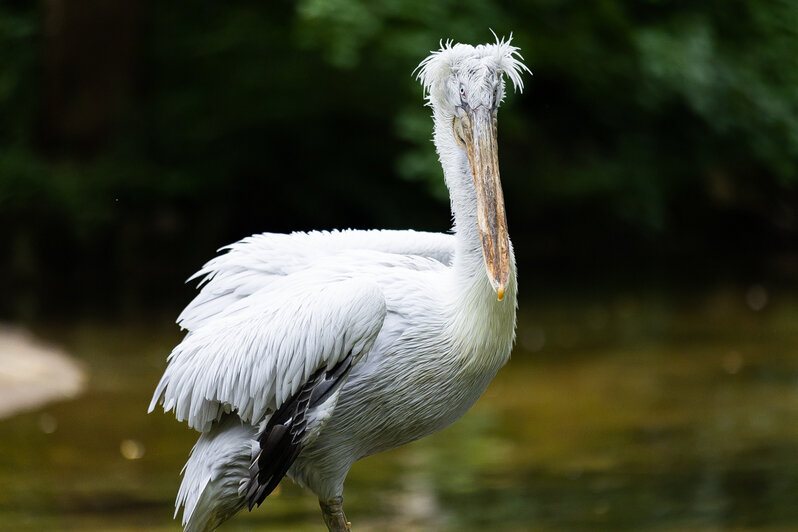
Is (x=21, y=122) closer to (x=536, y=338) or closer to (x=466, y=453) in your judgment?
(x=536, y=338)

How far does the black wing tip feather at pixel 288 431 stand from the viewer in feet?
12.3

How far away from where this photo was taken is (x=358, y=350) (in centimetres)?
374

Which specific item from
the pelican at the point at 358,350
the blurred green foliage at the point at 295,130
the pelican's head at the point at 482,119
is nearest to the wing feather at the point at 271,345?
the pelican at the point at 358,350

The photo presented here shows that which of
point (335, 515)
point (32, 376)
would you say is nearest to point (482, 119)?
point (335, 515)

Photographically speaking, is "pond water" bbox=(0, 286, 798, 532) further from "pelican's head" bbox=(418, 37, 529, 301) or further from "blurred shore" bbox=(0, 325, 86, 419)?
"pelican's head" bbox=(418, 37, 529, 301)

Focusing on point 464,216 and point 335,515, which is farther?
point 335,515

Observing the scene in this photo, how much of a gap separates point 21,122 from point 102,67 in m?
1.16

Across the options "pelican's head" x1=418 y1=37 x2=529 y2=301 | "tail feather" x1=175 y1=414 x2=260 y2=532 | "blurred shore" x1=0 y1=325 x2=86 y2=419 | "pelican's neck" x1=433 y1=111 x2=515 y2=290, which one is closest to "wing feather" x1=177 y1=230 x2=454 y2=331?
"tail feather" x1=175 y1=414 x2=260 y2=532

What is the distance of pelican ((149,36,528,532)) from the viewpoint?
12.3ft

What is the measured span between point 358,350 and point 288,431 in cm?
33

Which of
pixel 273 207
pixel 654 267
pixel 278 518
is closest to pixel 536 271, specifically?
pixel 654 267

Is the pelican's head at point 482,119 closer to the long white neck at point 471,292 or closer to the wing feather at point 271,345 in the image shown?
the long white neck at point 471,292

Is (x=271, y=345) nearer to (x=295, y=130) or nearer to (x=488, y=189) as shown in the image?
(x=488, y=189)

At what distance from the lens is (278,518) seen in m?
5.42
